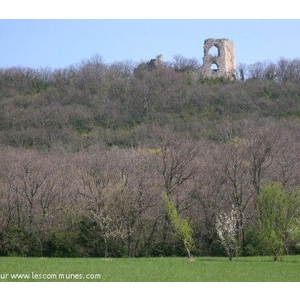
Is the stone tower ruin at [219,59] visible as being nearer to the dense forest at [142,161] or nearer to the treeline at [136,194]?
the dense forest at [142,161]

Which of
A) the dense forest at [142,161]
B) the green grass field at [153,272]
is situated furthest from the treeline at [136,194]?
the green grass field at [153,272]

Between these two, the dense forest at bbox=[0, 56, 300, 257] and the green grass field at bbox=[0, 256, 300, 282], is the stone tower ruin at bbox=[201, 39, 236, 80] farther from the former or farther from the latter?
the green grass field at bbox=[0, 256, 300, 282]

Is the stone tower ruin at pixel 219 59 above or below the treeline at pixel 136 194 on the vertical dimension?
above

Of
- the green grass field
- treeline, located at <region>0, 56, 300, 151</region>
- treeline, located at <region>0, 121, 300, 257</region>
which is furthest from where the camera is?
treeline, located at <region>0, 56, 300, 151</region>

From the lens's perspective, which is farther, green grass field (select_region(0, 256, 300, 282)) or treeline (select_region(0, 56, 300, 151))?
treeline (select_region(0, 56, 300, 151))

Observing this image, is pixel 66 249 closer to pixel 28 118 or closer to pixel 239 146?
pixel 239 146

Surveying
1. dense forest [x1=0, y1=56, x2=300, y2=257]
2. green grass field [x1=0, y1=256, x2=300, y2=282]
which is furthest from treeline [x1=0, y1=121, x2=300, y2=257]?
green grass field [x1=0, y1=256, x2=300, y2=282]
